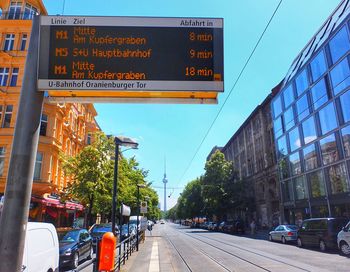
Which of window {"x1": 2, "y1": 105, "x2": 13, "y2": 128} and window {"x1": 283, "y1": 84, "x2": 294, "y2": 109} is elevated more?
window {"x1": 283, "y1": 84, "x2": 294, "y2": 109}

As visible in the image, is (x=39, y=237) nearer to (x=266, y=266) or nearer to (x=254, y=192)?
(x=266, y=266)

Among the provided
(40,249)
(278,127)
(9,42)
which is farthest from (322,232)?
(9,42)

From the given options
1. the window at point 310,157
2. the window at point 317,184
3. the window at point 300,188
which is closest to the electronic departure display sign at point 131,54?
the window at point 317,184

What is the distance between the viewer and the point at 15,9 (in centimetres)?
2875

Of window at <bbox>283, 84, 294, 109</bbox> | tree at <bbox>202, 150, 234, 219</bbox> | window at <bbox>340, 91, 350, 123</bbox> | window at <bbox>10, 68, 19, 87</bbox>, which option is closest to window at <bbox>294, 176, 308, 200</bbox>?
window at <bbox>283, 84, 294, 109</bbox>

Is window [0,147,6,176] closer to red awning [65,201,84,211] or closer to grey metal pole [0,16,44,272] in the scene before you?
red awning [65,201,84,211]

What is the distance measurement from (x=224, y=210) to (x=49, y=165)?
108 feet

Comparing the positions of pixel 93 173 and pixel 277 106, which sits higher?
pixel 277 106

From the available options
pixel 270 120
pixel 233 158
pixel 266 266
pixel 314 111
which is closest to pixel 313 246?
pixel 266 266

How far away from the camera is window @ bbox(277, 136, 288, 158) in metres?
40.8

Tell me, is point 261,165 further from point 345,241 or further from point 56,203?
point 345,241

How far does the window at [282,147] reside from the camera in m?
40.8

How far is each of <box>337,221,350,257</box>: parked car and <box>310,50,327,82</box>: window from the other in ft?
60.5

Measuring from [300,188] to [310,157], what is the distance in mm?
4326
